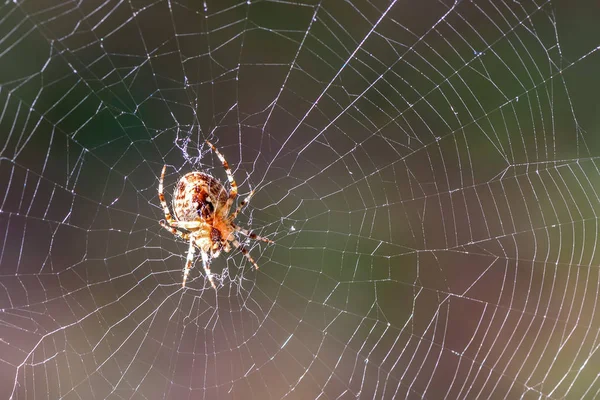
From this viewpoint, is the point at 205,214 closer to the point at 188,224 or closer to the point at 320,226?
the point at 188,224

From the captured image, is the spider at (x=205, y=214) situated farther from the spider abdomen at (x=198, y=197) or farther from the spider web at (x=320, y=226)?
the spider web at (x=320, y=226)

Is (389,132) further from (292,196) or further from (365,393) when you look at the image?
(365,393)

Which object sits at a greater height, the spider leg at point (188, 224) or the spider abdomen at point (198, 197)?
the spider abdomen at point (198, 197)

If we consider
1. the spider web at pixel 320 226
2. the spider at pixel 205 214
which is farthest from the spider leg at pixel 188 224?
the spider web at pixel 320 226

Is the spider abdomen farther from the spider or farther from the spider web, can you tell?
the spider web

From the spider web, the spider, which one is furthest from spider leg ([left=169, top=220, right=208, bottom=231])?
the spider web

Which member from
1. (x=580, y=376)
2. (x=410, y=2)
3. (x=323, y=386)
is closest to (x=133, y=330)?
(x=323, y=386)

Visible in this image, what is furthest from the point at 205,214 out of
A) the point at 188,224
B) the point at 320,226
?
the point at 320,226
